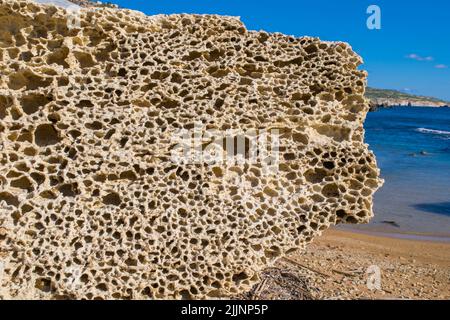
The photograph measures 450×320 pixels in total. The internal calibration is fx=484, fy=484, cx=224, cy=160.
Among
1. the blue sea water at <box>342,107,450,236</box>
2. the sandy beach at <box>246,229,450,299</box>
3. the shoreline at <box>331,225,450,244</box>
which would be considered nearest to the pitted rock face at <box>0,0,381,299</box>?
the sandy beach at <box>246,229,450,299</box>

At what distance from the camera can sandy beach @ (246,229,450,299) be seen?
614 cm

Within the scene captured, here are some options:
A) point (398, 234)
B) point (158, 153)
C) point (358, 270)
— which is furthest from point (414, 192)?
point (158, 153)

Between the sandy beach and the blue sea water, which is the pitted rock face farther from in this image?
the blue sea water

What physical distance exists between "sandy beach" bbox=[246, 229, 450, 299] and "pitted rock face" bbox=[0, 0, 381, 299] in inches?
87.4

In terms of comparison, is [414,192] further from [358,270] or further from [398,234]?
[358,270]

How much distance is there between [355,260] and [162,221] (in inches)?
214

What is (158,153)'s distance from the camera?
350 cm

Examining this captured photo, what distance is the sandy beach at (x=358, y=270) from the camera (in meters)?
6.14

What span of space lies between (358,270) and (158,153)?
495 cm

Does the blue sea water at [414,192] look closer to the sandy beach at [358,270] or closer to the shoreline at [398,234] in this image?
the shoreline at [398,234]

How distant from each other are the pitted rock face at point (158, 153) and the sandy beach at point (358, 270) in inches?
87.4

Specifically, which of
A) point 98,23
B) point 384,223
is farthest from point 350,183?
point 384,223
